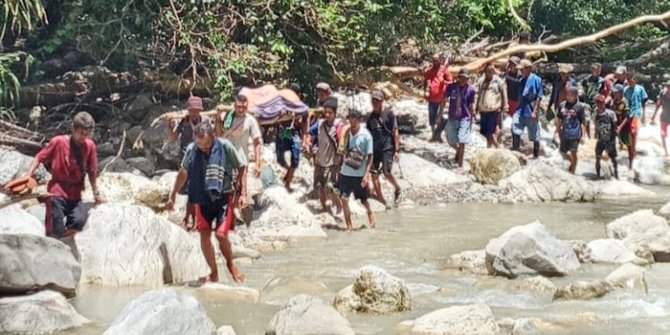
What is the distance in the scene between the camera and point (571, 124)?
15.6 metres

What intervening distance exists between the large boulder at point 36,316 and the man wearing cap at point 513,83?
35.0 feet

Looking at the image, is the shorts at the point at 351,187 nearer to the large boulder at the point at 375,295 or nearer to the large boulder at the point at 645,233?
the large boulder at the point at 645,233

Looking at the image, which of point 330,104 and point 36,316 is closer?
point 36,316

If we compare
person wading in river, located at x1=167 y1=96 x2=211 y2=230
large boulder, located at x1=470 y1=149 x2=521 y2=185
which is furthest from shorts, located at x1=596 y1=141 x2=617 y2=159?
person wading in river, located at x1=167 y1=96 x2=211 y2=230

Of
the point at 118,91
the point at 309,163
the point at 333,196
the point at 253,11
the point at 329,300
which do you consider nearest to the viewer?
the point at 329,300

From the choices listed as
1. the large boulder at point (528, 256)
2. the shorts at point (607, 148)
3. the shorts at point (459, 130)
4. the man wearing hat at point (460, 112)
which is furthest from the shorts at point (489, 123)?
the large boulder at point (528, 256)

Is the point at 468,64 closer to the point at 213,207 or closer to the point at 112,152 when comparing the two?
the point at 112,152

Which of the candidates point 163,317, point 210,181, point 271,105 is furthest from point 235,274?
point 271,105

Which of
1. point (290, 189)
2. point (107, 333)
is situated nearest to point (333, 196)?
point (290, 189)

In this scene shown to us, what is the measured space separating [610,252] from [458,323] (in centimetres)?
341

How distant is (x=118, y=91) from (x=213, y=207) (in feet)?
27.4

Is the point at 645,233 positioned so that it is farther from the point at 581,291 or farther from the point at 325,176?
the point at 325,176

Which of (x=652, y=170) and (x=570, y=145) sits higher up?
(x=570, y=145)

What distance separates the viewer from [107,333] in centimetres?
639
